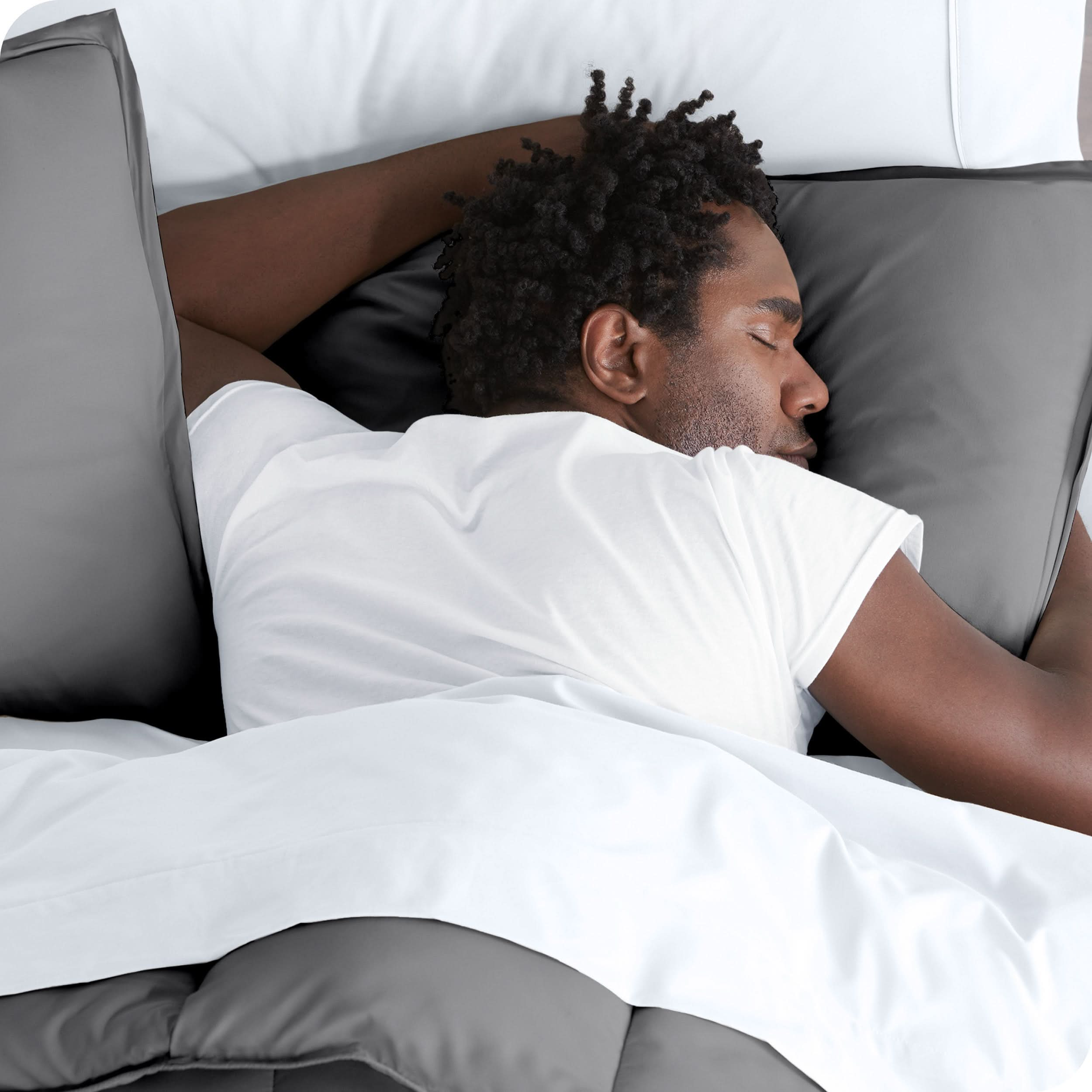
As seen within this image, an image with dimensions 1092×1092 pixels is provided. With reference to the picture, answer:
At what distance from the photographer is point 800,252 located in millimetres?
1184

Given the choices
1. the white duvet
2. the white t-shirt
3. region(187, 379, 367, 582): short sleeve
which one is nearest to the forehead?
the white t-shirt

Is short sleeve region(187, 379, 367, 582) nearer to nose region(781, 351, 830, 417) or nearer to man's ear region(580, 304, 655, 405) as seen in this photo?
man's ear region(580, 304, 655, 405)

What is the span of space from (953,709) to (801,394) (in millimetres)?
370

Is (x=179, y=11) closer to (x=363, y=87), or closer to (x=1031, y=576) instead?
(x=363, y=87)

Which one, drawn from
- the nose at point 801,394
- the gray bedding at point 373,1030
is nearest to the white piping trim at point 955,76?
the nose at point 801,394

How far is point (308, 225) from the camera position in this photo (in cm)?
123

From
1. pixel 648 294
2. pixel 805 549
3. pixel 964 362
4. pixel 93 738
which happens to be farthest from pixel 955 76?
pixel 93 738

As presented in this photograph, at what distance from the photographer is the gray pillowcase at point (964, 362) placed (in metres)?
1.05

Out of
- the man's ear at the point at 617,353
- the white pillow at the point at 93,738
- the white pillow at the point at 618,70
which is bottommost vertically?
the white pillow at the point at 93,738

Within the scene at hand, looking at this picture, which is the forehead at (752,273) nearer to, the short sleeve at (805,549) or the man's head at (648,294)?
the man's head at (648,294)

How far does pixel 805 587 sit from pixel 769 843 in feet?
0.74

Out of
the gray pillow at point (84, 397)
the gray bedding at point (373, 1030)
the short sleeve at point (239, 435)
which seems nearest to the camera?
the gray bedding at point (373, 1030)

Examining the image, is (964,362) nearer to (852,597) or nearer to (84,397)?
(852,597)

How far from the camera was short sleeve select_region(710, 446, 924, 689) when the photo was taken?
0.82 metres
